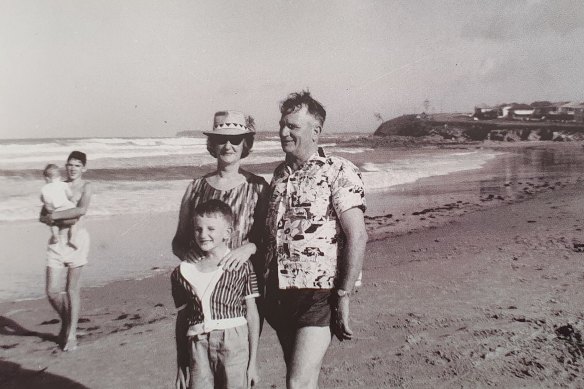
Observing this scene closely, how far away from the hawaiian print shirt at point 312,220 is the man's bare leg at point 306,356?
166 millimetres

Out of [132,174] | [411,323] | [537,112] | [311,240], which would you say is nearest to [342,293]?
[311,240]

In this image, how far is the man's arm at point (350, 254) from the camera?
5.80ft

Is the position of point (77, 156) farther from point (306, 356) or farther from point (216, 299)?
point (306, 356)

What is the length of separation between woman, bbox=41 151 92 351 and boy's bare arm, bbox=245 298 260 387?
1606 mm

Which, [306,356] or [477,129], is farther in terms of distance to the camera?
[477,129]

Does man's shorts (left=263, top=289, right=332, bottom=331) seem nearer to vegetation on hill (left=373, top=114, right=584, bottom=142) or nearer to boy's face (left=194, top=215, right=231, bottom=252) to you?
boy's face (left=194, top=215, right=231, bottom=252)

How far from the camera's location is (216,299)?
1780 mm

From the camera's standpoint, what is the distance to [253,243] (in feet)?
6.27

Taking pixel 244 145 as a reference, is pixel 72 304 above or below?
below

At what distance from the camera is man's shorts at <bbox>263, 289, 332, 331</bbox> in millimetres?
1828

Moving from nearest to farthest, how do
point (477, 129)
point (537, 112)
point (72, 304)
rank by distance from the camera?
1. point (72, 304)
2. point (537, 112)
3. point (477, 129)

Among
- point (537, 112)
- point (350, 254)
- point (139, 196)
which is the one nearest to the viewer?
point (350, 254)

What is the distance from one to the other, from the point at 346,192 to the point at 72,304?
211 cm

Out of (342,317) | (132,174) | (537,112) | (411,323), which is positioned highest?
(537,112)
